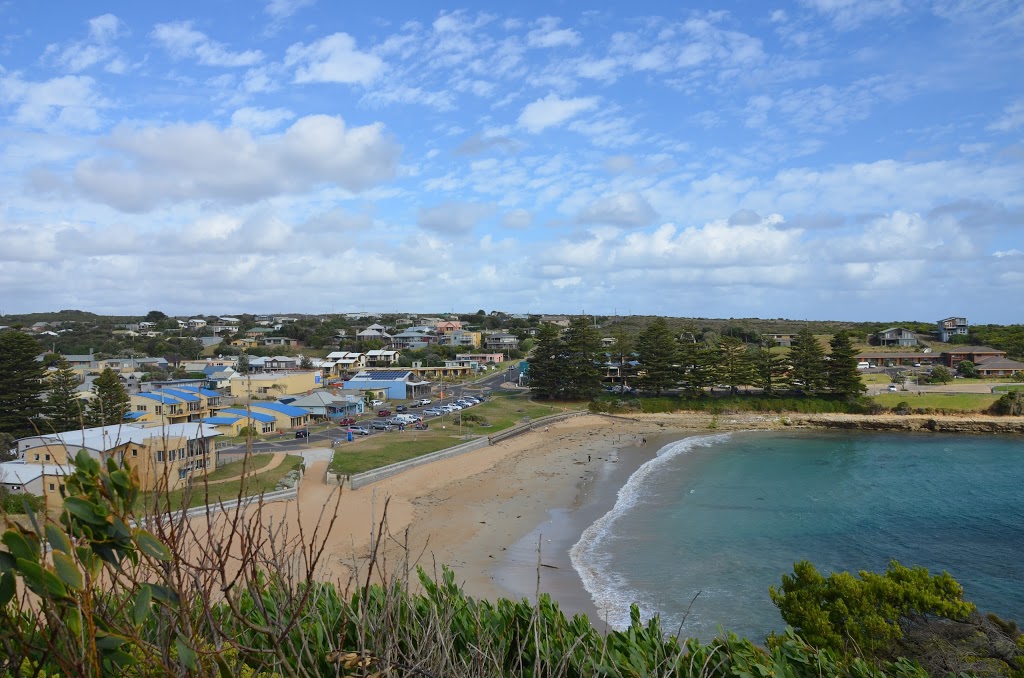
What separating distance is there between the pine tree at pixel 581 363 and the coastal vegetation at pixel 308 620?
34961 millimetres

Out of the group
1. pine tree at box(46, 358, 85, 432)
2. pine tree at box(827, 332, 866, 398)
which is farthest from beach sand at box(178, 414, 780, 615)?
pine tree at box(827, 332, 866, 398)

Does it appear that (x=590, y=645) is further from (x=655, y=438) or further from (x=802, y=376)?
(x=802, y=376)

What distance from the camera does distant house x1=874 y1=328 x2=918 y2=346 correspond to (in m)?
69.2

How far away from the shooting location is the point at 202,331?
9425cm

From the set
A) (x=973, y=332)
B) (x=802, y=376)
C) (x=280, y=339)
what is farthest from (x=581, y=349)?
(x=973, y=332)

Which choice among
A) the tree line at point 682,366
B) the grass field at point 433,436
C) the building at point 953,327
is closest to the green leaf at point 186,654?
the grass field at point 433,436

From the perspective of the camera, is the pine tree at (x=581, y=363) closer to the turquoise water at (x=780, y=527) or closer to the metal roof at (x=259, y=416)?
the turquoise water at (x=780, y=527)

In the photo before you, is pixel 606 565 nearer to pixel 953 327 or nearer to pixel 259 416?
pixel 259 416

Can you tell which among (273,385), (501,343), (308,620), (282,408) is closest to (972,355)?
(501,343)

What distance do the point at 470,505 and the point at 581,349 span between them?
90.4 feet

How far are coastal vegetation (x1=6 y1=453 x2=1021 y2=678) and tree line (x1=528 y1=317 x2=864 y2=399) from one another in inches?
1387

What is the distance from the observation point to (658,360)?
46719 mm

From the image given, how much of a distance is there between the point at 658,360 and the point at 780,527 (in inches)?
1100

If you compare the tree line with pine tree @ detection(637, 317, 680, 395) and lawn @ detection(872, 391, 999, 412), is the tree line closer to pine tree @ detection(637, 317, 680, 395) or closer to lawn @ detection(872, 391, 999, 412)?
pine tree @ detection(637, 317, 680, 395)
